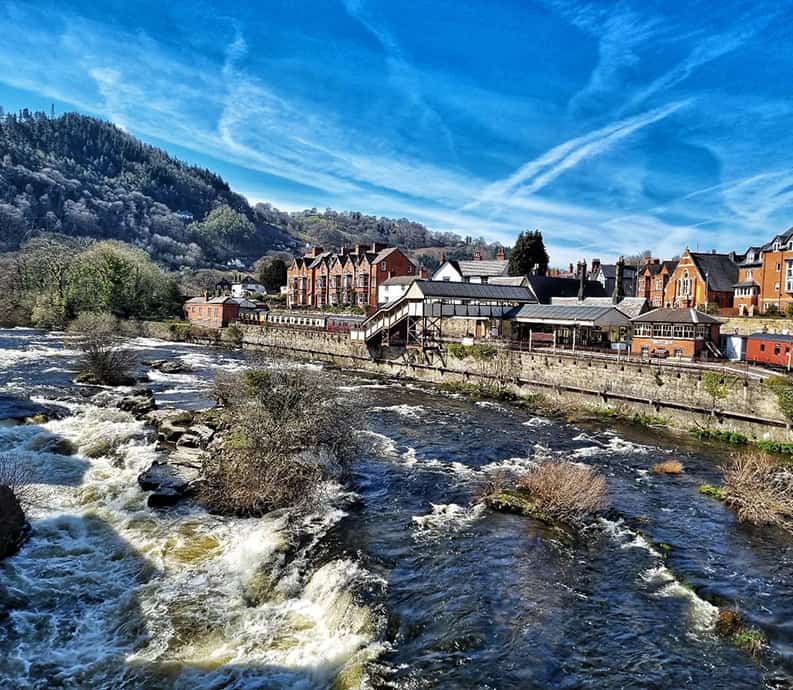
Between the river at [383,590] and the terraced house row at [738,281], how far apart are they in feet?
125

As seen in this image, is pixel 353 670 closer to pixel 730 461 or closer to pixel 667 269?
pixel 730 461

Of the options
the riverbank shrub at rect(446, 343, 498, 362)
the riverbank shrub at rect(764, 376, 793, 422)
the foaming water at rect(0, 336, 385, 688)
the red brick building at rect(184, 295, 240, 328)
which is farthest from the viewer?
the red brick building at rect(184, 295, 240, 328)

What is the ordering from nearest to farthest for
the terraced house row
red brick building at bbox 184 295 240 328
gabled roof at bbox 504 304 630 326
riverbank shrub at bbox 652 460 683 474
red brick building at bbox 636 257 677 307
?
riverbank shrub at bbox 652 460 683 474, gabled roof at bbox 504 304 630 326, the terraced house row, red brick building at bbox 636 257 677 307, red brick building at bbox 184 295 240 328

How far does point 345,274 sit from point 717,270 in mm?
47803

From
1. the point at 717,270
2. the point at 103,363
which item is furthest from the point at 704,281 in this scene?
the point at 103,363

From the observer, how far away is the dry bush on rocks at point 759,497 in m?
16.0

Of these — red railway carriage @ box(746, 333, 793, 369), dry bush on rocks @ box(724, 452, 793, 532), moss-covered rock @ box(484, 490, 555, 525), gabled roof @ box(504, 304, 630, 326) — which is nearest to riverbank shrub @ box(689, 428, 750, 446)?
red railway carriage @ box(746, 333, 793, 369)

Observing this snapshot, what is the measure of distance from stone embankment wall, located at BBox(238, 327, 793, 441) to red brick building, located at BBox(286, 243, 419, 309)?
2918 cm

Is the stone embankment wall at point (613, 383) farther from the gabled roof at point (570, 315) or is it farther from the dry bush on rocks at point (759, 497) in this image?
the dry bush on rocks at point (759, 497)

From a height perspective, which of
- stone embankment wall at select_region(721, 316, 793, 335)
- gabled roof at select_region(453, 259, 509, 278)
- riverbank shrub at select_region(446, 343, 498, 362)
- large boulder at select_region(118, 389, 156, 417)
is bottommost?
large boulder at select_region(118, 389, 156, 417)

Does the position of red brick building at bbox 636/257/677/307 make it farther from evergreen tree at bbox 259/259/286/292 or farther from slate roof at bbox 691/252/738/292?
evergreen tree at bbox 259/259/286/292

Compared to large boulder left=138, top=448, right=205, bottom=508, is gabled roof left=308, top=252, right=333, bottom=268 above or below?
above

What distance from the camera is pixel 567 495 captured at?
15781mm

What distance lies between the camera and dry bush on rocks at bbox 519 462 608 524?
15.7 meters
